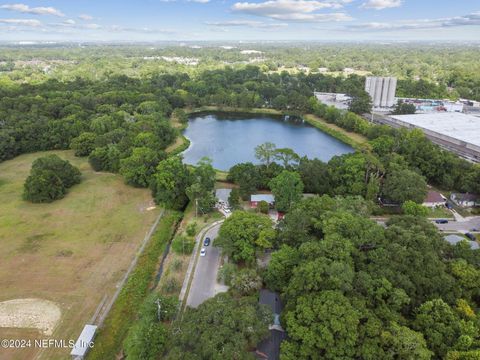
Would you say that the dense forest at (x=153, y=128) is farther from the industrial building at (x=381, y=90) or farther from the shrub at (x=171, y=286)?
the shrub at (x=171, y=286)

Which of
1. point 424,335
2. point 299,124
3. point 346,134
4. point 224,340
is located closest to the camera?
point 224,340

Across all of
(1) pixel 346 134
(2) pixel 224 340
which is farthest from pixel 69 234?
(1) pixel 346 134

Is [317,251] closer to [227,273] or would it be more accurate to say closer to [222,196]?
[227,273]

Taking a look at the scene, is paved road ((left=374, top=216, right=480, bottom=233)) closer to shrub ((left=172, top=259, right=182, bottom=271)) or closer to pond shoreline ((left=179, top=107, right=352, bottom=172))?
shrub ((left=172, top=259, right=182, bottom=271))

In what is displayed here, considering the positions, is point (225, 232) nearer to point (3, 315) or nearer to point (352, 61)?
point (3, 315)

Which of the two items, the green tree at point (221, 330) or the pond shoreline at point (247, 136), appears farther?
the pond shoreline at point (247, 136)

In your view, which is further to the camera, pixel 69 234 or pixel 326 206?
pixel 69 234

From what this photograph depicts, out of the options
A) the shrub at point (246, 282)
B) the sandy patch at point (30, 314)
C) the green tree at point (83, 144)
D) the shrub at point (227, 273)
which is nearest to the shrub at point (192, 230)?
the shrub at point (227, 273)
